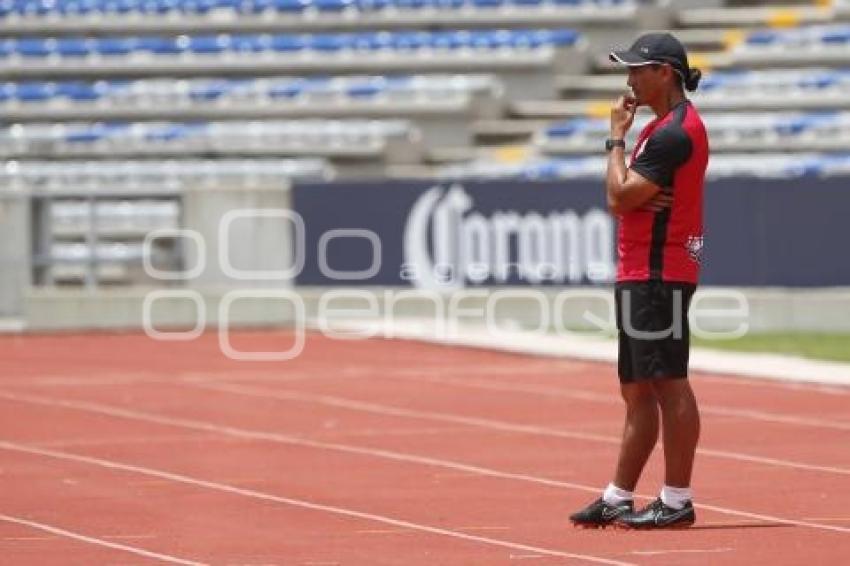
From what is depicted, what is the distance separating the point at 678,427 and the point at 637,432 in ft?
0.66

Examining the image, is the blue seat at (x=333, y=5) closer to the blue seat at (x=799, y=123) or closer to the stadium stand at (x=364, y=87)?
the stadium stand at (x=364, y=87)

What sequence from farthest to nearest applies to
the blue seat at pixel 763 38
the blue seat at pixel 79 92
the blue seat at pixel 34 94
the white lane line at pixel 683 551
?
the blue seat at pixel 34 94 → the blue seat at pixel 79 92 → the blue seat at pixel 763 38 → the white lane line at pixel 683 551

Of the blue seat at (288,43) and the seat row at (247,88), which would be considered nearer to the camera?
the seat row at (247,88)

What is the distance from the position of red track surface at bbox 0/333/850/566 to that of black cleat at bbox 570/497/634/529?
15 centimetres

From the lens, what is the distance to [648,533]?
949 centimetres

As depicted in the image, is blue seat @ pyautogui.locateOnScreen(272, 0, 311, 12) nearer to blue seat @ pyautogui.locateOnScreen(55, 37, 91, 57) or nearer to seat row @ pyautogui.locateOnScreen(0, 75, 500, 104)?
seat row @ pyautogui.locateOnScreen(0, 75, 500, 104)

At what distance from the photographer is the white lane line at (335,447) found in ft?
33.6

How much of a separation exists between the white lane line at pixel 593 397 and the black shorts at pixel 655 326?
4.77 metres

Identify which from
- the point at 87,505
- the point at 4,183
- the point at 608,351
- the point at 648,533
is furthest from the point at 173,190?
the point at 648,533

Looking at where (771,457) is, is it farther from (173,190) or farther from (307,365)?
(173,190)

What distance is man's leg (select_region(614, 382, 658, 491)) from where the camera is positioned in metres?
9.69

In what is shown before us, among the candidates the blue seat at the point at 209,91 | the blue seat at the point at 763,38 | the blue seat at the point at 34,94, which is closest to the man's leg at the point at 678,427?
the blue seat at the point at 763,38

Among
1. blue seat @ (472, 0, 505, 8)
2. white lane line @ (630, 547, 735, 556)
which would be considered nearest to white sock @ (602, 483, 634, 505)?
white lane line @ (630, 547, 735, 556)
